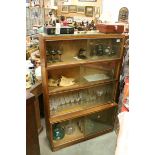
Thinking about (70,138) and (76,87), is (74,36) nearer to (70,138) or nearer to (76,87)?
(76,87)

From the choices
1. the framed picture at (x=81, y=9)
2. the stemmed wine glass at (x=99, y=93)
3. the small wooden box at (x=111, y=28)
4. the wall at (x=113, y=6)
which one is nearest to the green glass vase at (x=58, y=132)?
the stemmed wine glass at (x=99, y=93)

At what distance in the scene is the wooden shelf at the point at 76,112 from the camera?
2.13 meters

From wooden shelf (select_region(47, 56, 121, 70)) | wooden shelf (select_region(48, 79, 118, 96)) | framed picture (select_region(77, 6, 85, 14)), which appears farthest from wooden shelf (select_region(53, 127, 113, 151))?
framed picture (select_region(77, 6, 85, 14))

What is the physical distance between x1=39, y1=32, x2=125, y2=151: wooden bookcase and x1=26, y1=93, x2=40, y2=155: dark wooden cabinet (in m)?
0.59

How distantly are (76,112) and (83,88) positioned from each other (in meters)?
0.34

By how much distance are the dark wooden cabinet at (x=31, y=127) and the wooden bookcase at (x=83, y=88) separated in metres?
0.59

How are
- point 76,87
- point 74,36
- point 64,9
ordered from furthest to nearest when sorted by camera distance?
1. point 64,9
2. point 76,87
3. point 74,36

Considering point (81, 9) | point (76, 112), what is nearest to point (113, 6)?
point (81, 9)

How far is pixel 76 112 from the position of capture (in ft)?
7.43

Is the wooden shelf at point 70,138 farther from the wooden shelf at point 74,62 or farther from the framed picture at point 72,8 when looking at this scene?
the framed picture at point 72,8
